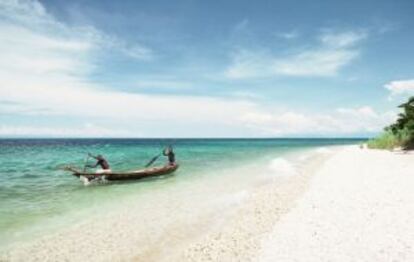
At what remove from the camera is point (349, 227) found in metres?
8.16

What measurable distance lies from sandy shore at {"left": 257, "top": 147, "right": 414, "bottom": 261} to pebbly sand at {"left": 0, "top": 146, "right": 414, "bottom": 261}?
0.02 metres

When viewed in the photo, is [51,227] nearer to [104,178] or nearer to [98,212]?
[98,212]

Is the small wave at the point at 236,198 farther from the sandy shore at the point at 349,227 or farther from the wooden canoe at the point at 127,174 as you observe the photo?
the wooden canoe at the point at 127,174

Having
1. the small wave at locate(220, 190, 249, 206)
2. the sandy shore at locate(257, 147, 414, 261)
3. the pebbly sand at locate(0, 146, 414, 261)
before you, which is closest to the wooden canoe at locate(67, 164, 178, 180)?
the small wave at locate(220, 190, 249, 206)

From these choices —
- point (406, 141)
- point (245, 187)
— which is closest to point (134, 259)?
point (245, 187)

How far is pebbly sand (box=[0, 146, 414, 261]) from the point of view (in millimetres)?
7000

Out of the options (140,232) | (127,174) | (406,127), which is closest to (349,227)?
(140,232)

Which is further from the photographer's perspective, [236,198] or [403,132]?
[403,132]

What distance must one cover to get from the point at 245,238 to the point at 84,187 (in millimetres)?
13807

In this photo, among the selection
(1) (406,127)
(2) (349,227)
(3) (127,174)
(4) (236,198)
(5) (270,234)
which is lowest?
(4) (236,198)

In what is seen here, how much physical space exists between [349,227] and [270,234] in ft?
6.16

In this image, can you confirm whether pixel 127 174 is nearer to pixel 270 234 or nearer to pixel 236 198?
pixel 236 198

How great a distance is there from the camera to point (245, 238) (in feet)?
28.9

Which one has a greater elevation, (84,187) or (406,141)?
(406,141)
